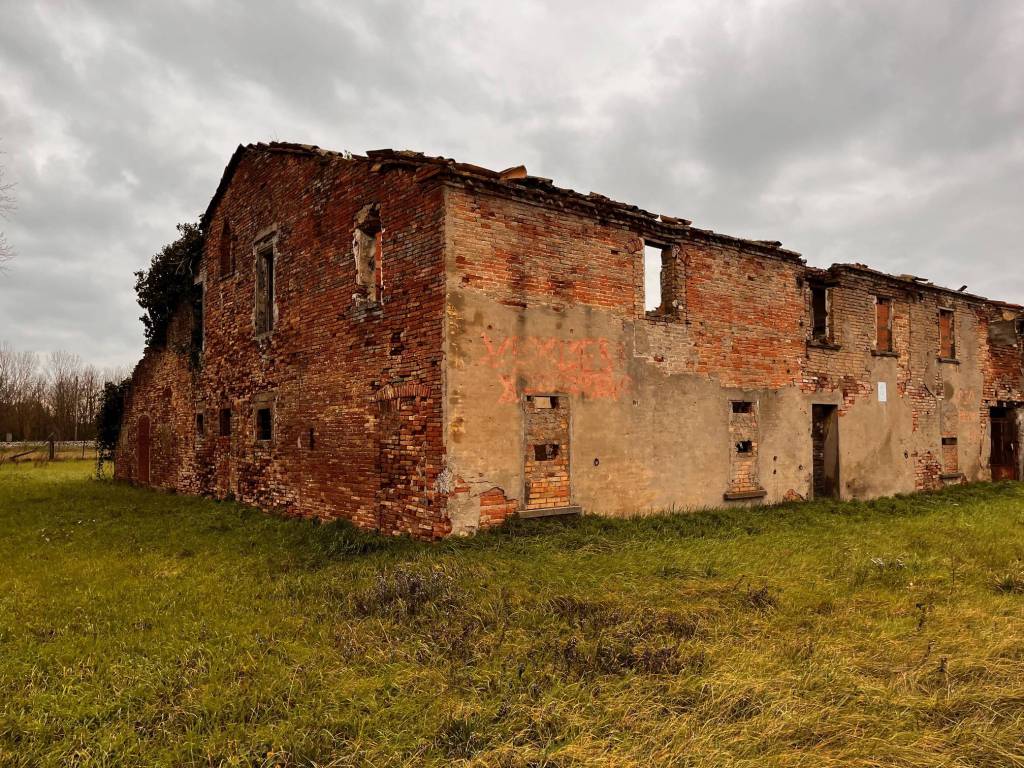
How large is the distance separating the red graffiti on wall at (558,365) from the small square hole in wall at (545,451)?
2.53ft

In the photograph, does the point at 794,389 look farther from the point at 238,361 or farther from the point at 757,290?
the point at 238,361

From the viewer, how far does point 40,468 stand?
2481cm

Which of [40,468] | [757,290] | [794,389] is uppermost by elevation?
[757,290]

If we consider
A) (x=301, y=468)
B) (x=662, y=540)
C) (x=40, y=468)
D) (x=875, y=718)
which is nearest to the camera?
(x=875, y=718)

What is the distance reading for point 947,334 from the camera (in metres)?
15.8

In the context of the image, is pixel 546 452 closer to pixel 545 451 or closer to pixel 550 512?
pixel 545 451

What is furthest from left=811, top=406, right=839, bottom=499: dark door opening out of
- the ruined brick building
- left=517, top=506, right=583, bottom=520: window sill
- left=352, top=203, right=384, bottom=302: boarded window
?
left=352, top=203, right=384, bottom=302: boarded window

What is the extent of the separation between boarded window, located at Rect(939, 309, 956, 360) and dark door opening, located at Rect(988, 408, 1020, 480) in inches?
101

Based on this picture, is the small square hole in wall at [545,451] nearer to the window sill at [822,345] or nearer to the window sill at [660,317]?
the window sill at [660,317]

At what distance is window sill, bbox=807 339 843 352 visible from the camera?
12.4 meters

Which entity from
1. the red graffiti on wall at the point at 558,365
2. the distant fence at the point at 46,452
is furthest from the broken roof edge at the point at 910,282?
the distant fence at the point at 46,452

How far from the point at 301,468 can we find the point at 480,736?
8.25m

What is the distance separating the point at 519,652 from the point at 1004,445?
61.1 feet

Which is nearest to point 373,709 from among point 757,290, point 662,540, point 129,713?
point 129,713
